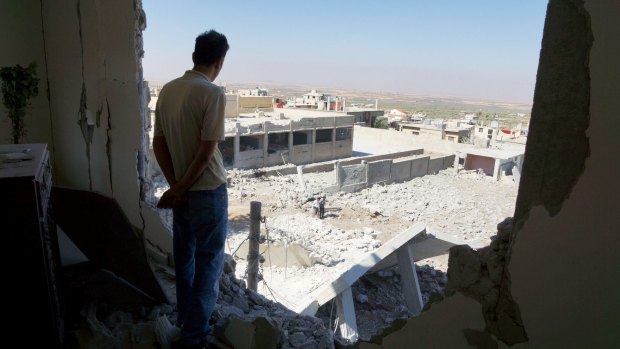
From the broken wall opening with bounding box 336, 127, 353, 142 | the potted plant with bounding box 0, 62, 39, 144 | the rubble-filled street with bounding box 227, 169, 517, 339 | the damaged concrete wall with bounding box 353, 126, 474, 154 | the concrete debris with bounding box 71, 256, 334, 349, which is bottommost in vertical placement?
the rubble-filled street with bounding box 227, 169, 517, 339

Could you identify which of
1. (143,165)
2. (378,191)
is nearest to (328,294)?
(143,165)

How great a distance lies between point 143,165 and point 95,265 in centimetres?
78

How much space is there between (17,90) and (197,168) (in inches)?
70.2

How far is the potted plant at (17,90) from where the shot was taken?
2746 millimetres

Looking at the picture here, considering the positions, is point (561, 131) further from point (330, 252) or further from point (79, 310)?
point (330, 252)

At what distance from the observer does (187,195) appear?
6.39 feet

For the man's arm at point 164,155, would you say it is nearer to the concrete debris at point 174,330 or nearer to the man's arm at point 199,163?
the man's arm at point 199,163

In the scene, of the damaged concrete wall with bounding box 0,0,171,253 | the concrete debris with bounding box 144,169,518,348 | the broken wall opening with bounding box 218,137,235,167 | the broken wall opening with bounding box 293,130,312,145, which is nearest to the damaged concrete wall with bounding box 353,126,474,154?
the concrete debris with bounding box 144,169,518,348

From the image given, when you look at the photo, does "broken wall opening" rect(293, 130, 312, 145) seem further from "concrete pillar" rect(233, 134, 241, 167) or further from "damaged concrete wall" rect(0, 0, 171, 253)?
"damaged concrete wall" rect(0, 0, 171, 253)

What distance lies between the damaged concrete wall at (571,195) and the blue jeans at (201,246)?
125 centimetres

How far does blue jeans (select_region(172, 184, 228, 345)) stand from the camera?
1.95 m

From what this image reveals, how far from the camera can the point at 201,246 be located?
199cm

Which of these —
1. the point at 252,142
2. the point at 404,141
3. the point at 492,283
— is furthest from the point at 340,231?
the point at 404,141

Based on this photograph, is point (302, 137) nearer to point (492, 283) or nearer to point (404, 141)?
point (404, 141)
